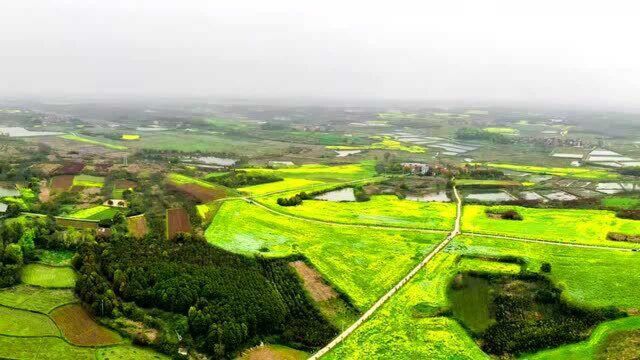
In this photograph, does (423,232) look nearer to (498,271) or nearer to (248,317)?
(498,271)

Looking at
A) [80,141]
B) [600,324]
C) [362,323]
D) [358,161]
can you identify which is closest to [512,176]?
[358,161]

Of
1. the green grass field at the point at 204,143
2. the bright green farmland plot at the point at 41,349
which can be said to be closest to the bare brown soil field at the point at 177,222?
the bright green farmland plot at the point at 41,349

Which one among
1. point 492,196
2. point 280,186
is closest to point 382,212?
point 280,186

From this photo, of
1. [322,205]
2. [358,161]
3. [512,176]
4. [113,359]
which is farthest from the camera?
[358,161]

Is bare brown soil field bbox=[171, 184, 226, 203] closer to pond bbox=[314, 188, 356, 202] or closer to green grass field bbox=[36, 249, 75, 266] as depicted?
pond bbox=[314, 188, 356, 202]

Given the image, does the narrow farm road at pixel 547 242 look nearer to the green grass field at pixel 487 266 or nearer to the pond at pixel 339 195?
the green grass field at pixel 487 266
